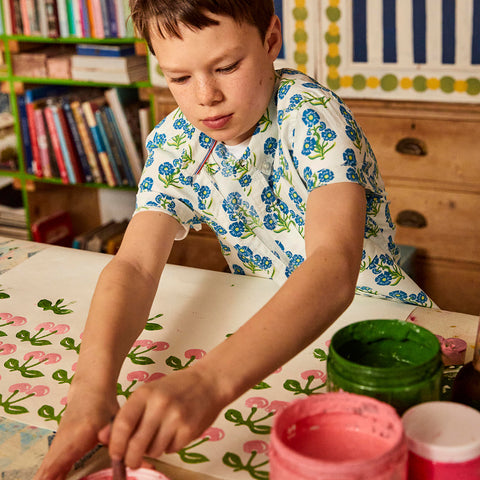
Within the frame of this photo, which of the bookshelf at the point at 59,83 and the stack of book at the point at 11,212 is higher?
the bookshelf at the point at 59,83

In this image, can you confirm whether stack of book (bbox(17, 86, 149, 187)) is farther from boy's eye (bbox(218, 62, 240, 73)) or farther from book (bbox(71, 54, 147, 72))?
boy's eye (bbox(218, 62, 240, 73))

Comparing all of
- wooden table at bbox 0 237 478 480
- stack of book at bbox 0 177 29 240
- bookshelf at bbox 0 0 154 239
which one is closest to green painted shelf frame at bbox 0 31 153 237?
bookshelf at bbox 0 0 154 239

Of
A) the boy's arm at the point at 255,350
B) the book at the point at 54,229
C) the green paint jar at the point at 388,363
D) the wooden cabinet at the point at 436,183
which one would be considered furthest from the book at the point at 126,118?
the green paint jar at the point at 388,363

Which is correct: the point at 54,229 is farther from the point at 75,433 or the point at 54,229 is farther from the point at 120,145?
the point at 75,433

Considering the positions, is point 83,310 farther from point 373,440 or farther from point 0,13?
point 0,13

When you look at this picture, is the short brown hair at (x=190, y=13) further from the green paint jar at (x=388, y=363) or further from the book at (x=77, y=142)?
the book at (x=77, y=142)

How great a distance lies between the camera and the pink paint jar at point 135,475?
63 cm

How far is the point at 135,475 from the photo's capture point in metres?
0.64

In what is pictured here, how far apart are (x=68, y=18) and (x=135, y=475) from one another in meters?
2.20

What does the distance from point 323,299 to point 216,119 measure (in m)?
0.33

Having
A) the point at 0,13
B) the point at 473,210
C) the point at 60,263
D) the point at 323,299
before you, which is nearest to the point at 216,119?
the point at 323,299

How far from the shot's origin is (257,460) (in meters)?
0.69

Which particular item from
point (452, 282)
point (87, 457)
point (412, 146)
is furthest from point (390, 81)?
point (87, 457)

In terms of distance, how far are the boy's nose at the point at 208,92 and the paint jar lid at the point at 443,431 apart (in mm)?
489
